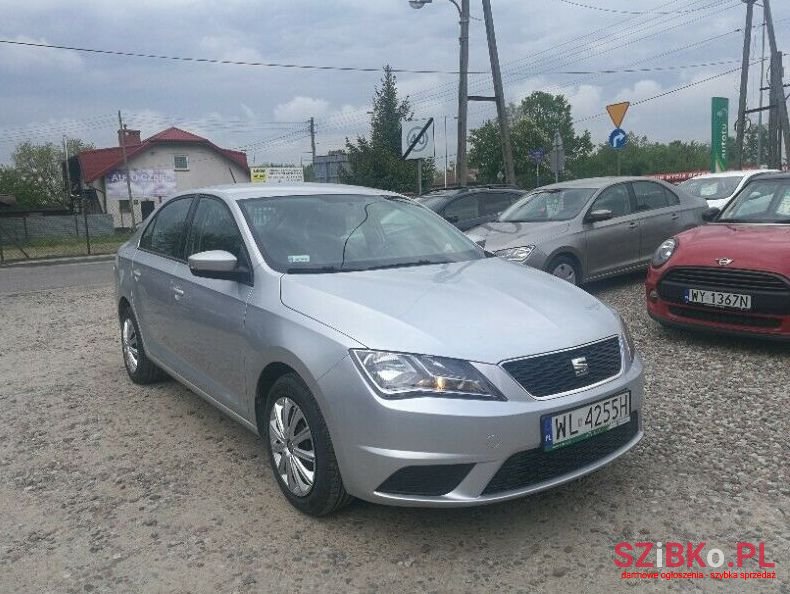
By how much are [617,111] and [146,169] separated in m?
40.9

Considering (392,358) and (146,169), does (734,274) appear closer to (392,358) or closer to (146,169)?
(392,358)

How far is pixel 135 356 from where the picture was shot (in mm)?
5508

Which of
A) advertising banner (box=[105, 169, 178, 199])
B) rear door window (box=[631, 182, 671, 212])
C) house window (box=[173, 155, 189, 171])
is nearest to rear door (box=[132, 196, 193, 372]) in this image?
rear door window (box=[631, 182, 671, 212])

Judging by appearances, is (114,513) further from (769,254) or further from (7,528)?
(769,254)

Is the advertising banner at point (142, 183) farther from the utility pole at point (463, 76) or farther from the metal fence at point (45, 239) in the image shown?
the utility pole at point (463, 76)

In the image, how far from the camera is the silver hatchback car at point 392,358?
2736 millimetres

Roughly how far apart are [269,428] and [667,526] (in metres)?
1.87

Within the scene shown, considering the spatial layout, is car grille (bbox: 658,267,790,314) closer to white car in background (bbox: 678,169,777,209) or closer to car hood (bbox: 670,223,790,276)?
car hood (bbox: 670,223,790,276)

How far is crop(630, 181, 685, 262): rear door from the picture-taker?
30.4ft

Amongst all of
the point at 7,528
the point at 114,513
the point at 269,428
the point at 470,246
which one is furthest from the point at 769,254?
the point at 7,528

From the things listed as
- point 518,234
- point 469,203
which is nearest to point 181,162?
point 469,203

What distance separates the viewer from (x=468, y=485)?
2746 mm

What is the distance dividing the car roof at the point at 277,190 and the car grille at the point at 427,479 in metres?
2.09

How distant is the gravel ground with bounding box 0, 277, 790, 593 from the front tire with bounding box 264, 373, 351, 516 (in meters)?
0.13
